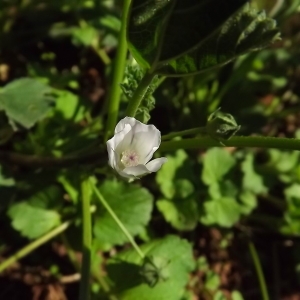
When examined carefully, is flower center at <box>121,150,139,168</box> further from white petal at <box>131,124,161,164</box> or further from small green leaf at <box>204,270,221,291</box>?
small green leaf at <box>204,270,221,291</box>

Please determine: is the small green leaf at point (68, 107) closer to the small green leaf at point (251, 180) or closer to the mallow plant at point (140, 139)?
the mallow plant at point (140, 139)

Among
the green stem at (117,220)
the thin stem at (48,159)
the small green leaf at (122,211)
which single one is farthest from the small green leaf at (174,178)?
the thin stem at (48,159)

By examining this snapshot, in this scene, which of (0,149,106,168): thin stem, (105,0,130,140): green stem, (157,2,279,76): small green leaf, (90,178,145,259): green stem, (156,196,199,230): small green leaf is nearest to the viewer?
(157,2,279,76): small green leaf

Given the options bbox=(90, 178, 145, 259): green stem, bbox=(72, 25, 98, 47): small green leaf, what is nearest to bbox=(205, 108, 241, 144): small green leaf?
bbox=(90, 178, 145, 259): green stem

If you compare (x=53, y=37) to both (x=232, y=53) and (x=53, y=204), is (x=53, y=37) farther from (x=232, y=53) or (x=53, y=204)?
(x=232, y=53)

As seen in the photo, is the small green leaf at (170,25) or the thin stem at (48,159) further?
the thin stem at (48,159)

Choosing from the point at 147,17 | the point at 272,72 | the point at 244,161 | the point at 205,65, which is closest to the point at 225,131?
the point at 205,65

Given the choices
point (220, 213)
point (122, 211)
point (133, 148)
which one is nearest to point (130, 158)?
point (133, 148)
